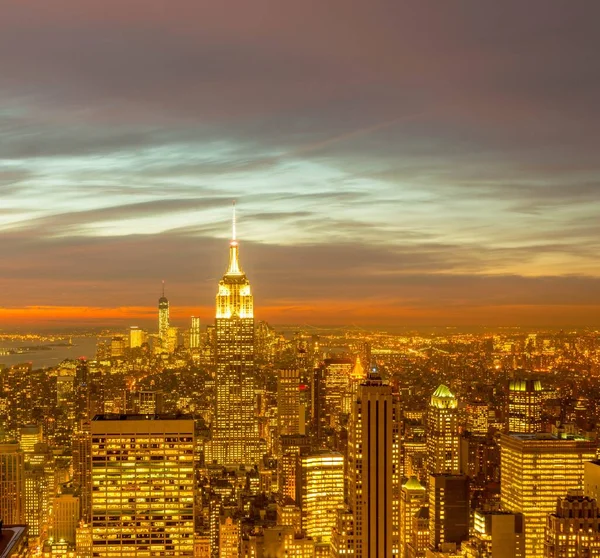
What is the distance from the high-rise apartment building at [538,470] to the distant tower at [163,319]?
8.13 metres

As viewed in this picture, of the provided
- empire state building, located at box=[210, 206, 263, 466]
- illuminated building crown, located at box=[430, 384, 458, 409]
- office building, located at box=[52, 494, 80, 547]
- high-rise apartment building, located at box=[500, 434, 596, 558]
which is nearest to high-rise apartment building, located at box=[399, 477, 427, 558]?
high-rise apartment building, located at box=[500, 434, 596, 558]

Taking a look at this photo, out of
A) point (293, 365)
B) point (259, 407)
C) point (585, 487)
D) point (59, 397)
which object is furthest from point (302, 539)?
point (259, 407)

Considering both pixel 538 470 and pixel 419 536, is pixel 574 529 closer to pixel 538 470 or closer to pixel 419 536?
pixel 419 536

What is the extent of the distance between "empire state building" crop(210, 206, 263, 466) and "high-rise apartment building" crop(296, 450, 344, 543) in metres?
5.82

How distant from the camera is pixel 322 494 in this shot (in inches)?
896

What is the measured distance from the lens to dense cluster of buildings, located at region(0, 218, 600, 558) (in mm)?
18359

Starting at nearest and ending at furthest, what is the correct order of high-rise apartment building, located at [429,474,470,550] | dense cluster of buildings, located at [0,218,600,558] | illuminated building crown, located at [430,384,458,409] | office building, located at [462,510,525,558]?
dense cluster of buildings, located at [0,218,600,558] → office building, located at [462,510,525,558] → high-rise apartment building, located at [429,474,470,550] → illuminated building crown, located at [430,384,458,409]

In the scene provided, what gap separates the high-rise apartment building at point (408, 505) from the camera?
798 inches

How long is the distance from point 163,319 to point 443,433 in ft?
25.8

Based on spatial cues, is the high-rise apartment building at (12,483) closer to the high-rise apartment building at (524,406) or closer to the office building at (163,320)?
the office building at (163,320)

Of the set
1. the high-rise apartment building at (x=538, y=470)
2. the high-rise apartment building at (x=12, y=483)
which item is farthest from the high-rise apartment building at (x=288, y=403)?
the high-rise apartment building at (x=538, y=470)

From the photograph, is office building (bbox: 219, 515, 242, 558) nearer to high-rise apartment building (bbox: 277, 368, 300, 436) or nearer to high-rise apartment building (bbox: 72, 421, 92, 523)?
high-rise apartment building (bbox: 72, 421, 92, 523)

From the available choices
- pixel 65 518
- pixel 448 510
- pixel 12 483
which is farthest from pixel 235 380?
pixel 448 510

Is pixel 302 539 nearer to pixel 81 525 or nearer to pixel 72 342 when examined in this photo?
pixel 81 525
